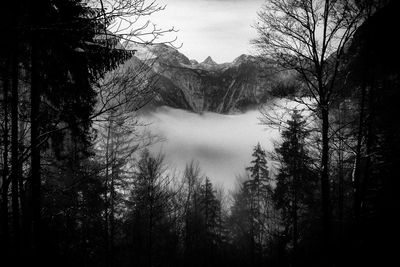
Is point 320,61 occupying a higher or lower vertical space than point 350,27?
lower

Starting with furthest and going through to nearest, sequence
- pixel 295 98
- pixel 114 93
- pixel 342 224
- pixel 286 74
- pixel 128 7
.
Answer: pixel 342 224
pixel 286 74
pixel 295 98
pixel 114 93
pixel 128 7

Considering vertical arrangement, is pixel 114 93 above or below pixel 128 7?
below

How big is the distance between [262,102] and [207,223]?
26.4 m

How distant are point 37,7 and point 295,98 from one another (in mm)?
6327

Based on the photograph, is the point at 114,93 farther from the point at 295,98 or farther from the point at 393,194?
the point at 393,194

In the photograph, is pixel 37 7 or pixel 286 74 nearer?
pixel 37 7

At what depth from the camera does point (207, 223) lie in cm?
3244

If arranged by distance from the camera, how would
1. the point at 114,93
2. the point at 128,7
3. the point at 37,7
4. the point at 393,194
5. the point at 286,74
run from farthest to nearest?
1. the point at 393,194
2. the point at 286,74
3. the point at 37,7
4. the point at 114,93
5. the point at 128,7

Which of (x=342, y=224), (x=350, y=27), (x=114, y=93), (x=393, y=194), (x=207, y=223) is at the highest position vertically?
(x=350, y=27)

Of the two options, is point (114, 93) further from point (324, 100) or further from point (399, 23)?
point (399, 23)

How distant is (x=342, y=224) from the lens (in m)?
14.9

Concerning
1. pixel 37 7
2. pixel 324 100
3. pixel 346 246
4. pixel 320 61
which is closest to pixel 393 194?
pixel 346 246

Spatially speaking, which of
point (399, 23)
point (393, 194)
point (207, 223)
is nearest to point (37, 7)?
point (399, 23)

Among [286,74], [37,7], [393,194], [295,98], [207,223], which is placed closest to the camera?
[37,7]
